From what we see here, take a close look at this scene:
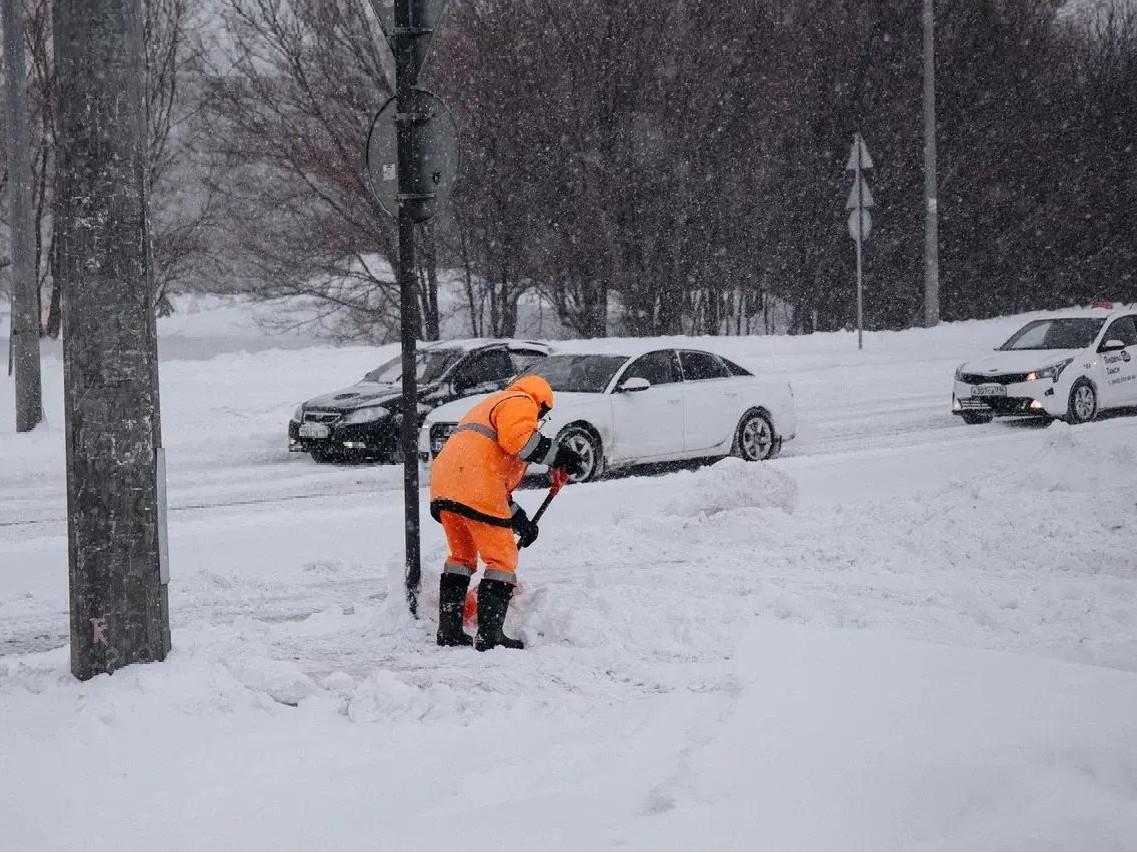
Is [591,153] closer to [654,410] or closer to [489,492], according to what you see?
[654,410]

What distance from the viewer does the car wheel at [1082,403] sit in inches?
617

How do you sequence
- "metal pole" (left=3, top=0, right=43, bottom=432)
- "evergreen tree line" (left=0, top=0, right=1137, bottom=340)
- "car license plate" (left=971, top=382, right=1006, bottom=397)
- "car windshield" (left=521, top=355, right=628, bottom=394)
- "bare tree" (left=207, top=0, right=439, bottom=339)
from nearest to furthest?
"car windshield" (left=521, top=355, right=628, bottom=394) < "metal pole" (left=3, top=0, right=43, bottom=432) < "car license plate" (left=971, top=382, right=1006, bottom=397) < "bare tree" (left=207, top=0, right=439, bottom=339) < "evergreen tree line" (left=0, top=0, right=1137, bottom=340)

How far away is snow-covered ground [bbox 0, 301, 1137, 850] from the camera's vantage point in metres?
4.14

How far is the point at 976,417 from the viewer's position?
1622 cm

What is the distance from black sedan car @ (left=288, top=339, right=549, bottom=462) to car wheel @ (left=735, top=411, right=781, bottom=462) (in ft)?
9.11

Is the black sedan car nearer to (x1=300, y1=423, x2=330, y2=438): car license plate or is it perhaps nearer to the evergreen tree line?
(x1=300, y1=423, x2=330, y2=438): car license plate

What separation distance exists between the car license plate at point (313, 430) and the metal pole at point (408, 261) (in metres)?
7.45

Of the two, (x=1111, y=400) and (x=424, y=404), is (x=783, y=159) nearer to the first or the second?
(x=1111, y=400)

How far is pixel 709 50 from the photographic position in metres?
25.1

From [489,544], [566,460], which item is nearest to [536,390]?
[566,460]

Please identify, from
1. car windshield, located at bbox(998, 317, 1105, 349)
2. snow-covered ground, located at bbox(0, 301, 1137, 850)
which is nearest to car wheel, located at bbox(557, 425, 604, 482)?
snow-covered ground, located at bbox(0, 301, 1137, 850)

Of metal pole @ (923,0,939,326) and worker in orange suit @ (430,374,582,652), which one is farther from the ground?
metal pole @ (923,0,939,326)

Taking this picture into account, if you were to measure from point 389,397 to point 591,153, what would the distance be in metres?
11.2

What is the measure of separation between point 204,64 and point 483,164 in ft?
18.5
